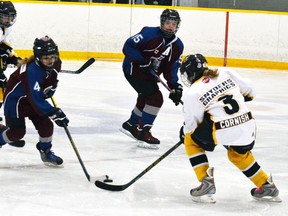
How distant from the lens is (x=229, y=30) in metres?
10.1

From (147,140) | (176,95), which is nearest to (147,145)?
(147,140)

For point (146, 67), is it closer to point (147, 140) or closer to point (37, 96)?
point (147, 140)

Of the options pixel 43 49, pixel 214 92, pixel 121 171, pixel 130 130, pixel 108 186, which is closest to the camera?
pixel 214 92

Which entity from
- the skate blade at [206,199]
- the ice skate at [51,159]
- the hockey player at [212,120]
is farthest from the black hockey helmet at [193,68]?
the ice skate at [51,159]

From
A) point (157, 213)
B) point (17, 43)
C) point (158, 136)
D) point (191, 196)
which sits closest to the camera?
point (157, 213)

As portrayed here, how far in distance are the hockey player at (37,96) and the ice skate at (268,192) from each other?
3.46 ft

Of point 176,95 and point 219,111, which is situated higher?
point 219,111

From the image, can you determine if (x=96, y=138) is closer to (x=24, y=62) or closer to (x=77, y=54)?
(x=24, y=62)

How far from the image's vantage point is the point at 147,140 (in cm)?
528

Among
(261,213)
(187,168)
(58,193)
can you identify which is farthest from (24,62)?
(261,213)

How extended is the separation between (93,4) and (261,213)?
6732mm

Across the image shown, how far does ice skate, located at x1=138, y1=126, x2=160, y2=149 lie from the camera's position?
528cm

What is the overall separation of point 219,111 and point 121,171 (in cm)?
101

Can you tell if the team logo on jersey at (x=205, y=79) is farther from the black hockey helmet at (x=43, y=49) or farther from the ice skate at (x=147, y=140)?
the ice skate at (x=147, y=140)
